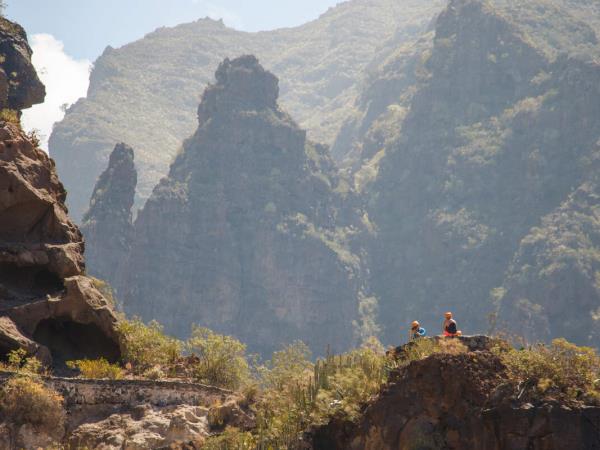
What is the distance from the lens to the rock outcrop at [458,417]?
121 ft

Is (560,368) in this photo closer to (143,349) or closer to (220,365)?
(220,365)

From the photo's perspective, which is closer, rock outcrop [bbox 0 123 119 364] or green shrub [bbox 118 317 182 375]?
rock outcrop [bbox 0 123 119 364]

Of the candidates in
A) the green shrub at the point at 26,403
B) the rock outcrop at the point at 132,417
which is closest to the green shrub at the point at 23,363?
the green shrub at the point at 26,403

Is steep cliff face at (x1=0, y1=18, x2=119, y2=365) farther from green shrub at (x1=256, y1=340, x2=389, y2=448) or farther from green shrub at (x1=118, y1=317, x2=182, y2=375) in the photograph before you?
green shrub at (x1=256, y1=340, x2=389, y2=448)

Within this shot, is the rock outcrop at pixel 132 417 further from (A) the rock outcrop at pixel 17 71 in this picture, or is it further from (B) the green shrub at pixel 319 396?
(A) the rock outcrop at pixel 17 71

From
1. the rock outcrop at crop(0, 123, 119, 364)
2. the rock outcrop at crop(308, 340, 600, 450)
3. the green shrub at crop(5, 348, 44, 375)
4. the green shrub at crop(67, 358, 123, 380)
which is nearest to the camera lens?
the rock outcrop at crop(308, 340, 600, 450)

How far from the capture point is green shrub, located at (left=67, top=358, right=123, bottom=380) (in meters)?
46.1

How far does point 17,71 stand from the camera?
67.3 m

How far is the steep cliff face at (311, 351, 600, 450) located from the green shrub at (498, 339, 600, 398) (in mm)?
→ 658

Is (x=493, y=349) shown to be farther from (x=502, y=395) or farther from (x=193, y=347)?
(x=193, y=347)

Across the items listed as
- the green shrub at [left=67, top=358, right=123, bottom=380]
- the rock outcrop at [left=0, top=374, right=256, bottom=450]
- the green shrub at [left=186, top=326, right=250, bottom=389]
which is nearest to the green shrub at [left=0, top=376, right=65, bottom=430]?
the rock outcrop at [left=0, top=374, right=256, bottom=450]

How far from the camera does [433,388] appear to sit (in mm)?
40188

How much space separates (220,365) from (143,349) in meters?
3.85

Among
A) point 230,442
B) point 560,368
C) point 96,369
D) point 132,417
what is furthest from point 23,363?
point 560,368
